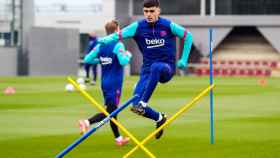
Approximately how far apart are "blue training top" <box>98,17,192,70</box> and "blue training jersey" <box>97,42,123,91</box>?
1588 millimetres

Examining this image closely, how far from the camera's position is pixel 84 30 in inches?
3219

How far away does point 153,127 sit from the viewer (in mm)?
18828

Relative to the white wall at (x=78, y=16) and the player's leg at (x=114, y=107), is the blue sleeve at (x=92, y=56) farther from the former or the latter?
the white wall at (x=78, y=16)

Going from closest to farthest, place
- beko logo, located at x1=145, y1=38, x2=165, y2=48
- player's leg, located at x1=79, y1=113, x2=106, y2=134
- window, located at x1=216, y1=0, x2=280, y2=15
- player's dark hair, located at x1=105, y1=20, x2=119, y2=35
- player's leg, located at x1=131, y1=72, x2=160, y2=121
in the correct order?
1. player's leg, located at x1=131, y1=72, x2=160, y2=121
2. beko logo, located at x1=145, y1=38, x2=165, y2=48
3. player's leg, located at x1=79, y1=113, x2=106, y2=134
4. player's dark hair, located at x1=105, y1=20, x2=119, y2=35
5. window, located at x1=216, y1=0, x2=280, y2=15

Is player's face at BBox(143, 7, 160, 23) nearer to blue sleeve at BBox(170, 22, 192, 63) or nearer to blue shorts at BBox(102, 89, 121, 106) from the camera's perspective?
blue sleeve at BBox(170, 22, 192, 63)

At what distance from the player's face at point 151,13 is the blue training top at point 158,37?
0.44 feet

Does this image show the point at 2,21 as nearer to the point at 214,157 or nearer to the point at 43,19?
the point at 43,19

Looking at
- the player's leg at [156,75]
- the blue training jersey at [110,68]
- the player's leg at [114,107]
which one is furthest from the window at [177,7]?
the player's leg at [156,75]

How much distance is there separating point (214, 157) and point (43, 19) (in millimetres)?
70284

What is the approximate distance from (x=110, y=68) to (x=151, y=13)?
2.34 meters

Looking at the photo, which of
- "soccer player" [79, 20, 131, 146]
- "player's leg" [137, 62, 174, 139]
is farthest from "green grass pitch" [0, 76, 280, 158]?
"player's leg" [137, 62, 174, 139]

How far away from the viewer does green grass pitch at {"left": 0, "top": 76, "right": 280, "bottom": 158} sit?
1402cm

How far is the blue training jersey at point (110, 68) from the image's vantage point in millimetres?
15008

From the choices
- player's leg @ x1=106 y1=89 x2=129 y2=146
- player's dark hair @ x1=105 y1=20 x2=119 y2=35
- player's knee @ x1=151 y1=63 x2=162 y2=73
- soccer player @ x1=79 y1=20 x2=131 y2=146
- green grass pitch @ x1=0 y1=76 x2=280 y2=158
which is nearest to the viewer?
player's knee @ x1=151 y1=63 x2=162 y2=73
